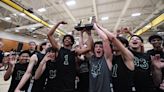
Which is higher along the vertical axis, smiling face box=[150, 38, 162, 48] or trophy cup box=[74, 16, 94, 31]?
trophy cup box=[74, 16, 94, 31]

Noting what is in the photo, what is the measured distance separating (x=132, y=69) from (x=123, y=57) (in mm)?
201

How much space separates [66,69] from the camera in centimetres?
261

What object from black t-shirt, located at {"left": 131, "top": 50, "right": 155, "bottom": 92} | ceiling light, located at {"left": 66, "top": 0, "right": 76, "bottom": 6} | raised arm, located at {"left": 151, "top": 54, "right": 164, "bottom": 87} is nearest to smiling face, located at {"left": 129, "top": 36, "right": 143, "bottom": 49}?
black t-shirt, located at {"left": 131, "top": 50, "right": 155, "bottom": 92}

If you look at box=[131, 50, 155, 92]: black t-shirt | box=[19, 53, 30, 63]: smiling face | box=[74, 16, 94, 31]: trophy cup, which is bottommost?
box=[131, 50, 155, 92]: black t-shirt

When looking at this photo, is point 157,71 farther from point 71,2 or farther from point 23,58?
point 71,2

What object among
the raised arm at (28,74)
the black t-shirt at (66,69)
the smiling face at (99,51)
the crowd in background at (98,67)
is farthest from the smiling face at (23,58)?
the smiling face at (99,51)

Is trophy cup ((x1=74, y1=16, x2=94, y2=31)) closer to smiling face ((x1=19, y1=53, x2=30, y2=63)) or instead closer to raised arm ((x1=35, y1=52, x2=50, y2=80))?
raised arm ((x1=35, y1=52, x2=50, y2=80))

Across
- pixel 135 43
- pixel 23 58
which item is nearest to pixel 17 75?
pixel 23 58

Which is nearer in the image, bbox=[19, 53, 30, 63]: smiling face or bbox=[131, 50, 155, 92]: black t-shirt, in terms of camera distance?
bbox=[131, 50, 155, 92]: black t-shirt

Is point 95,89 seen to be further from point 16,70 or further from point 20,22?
point 20,22

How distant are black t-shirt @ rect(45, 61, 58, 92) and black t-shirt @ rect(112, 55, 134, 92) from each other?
88 centimetres

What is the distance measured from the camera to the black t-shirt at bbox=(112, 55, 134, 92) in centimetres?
227

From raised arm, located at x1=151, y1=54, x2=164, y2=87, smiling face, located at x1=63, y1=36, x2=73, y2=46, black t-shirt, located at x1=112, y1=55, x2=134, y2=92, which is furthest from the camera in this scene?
smiling face, located at x1=63, y1=36, x2=73, y2=46

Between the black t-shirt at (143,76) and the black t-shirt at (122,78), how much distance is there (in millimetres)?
155
